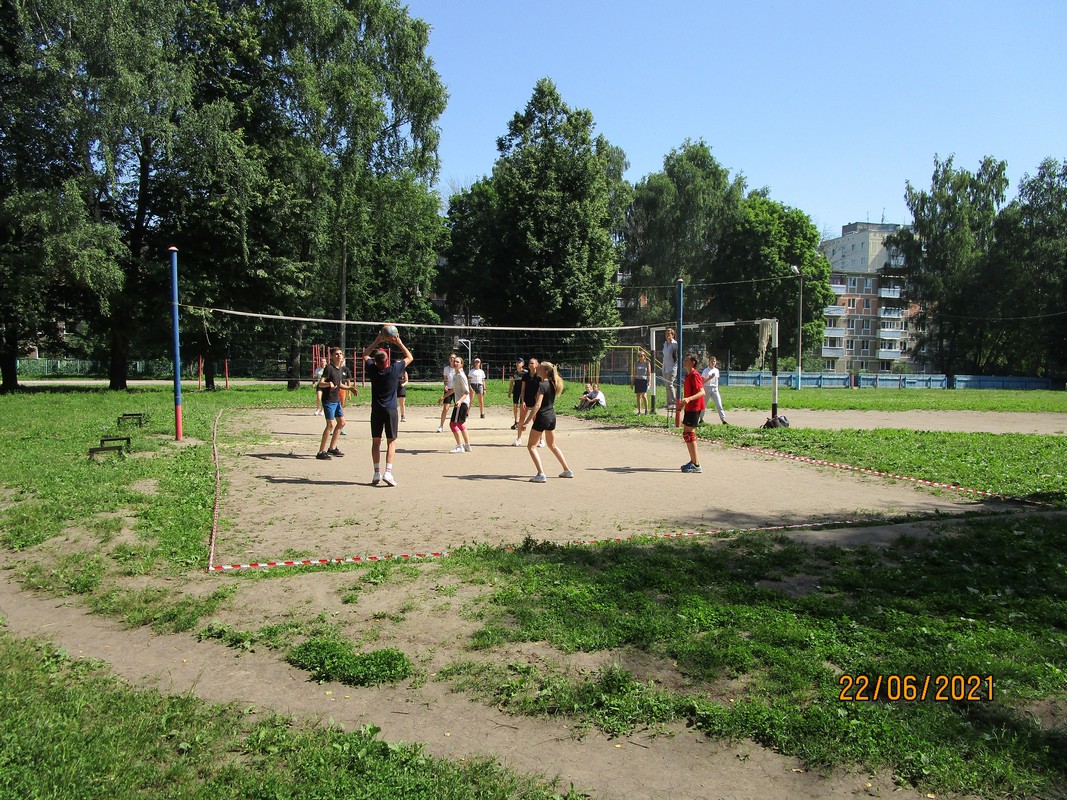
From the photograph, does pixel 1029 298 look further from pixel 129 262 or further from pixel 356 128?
pixel 129 262

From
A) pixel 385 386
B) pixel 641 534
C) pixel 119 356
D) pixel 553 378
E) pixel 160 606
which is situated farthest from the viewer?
pixel 119 356

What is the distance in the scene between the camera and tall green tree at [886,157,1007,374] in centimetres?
6500

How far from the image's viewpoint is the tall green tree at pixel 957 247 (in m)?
65.0

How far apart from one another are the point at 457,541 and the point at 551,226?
37241 millimetres

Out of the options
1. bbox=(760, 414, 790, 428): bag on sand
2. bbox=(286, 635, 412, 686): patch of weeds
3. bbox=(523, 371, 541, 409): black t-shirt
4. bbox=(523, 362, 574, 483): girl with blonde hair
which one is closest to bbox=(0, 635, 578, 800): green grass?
bbox=(286, 635, 412, 686): patch of weeds

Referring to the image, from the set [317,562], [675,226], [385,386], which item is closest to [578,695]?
[317,562]

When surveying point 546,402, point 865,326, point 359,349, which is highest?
point 865,326

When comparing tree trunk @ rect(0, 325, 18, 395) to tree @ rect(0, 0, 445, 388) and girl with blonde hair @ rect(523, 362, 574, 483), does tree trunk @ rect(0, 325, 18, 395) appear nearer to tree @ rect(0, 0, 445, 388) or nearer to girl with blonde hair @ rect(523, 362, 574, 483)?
tree @ rect(0, 0, 445, 388)

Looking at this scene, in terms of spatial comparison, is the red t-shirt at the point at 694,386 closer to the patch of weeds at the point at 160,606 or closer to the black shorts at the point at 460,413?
the black shorts at the point at 460,413

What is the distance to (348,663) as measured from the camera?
4.38 m

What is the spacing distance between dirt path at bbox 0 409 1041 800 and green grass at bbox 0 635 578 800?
7.8 inches

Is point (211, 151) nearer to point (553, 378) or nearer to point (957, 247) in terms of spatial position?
point (553, 378)

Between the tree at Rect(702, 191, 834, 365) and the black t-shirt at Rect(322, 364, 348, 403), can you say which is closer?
the black t-shirt at Rect(322, 364, 348, 403)

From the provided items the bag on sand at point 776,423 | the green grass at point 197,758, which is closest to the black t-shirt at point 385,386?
the green grass at point 197,758
